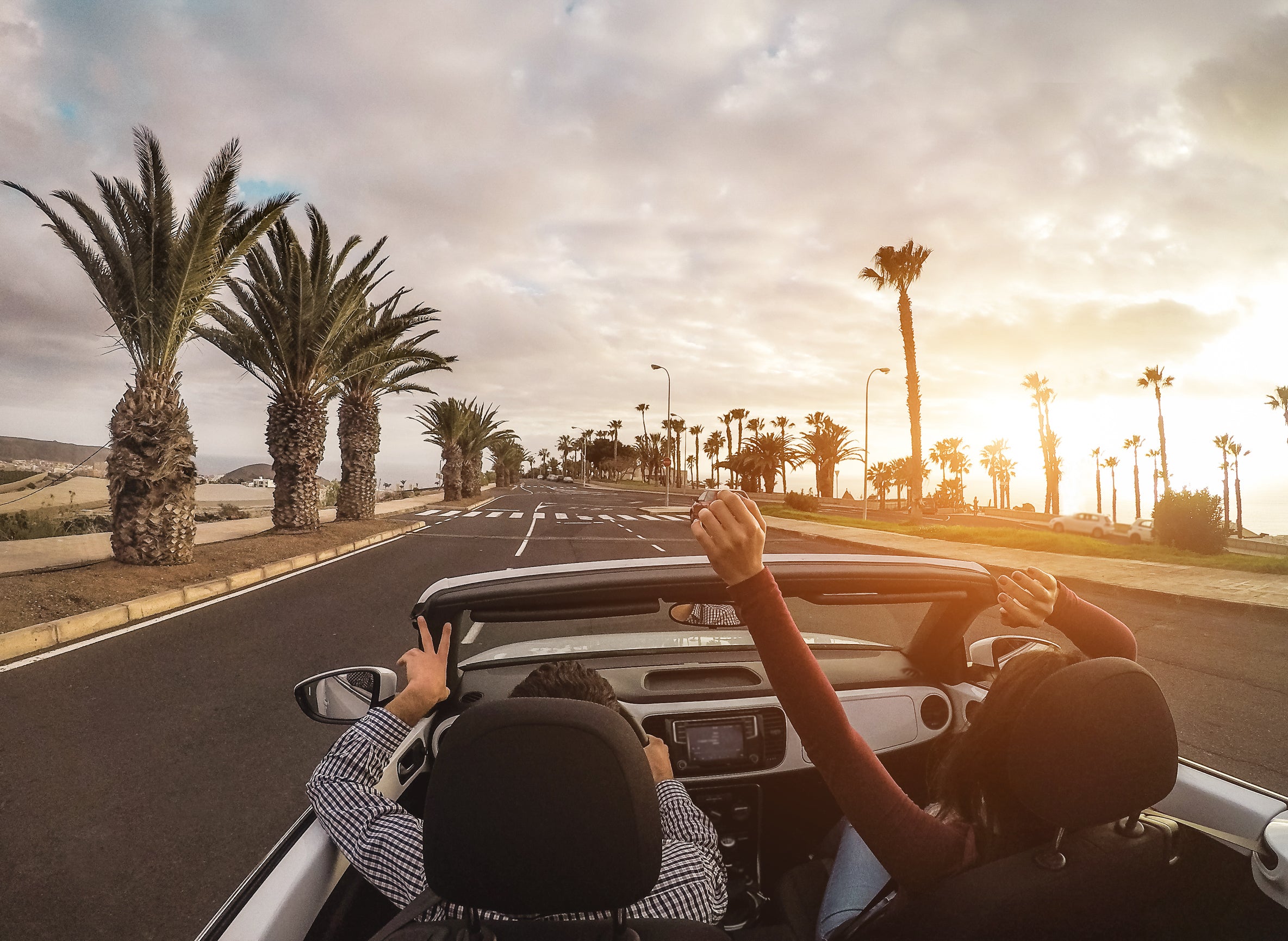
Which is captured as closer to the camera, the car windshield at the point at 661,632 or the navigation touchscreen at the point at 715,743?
the navigation touchscreen at the point at 715,743

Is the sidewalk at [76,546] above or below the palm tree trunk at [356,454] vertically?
below

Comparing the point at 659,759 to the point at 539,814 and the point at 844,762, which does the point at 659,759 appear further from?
the point at 539,814

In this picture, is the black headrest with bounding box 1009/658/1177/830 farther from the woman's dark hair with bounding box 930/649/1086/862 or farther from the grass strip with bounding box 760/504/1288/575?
the grass strip with bounding box 760/504/1288/575

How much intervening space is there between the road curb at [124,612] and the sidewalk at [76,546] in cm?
254

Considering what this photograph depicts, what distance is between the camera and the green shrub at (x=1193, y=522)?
63.3 feet

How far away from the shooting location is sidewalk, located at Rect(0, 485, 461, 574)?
10945 millimetres

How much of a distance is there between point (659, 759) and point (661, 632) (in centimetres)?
304

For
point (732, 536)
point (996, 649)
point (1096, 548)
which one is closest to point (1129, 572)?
point (1096, 548)

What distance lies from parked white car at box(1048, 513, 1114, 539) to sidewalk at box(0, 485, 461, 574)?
35.5 meters

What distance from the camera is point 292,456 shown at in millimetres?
17922

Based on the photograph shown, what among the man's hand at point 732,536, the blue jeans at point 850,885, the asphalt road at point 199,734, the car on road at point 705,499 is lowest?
the asphalt road at point 199,734

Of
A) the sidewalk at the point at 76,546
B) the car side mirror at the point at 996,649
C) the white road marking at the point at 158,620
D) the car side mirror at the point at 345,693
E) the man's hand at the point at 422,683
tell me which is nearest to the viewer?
the man's hand at the point at 422,683

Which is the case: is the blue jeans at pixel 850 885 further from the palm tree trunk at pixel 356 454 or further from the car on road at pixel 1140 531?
the car on road at pixel 1140 531

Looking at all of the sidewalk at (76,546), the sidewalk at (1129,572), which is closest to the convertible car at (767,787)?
the sidewalk at (1129,572)
